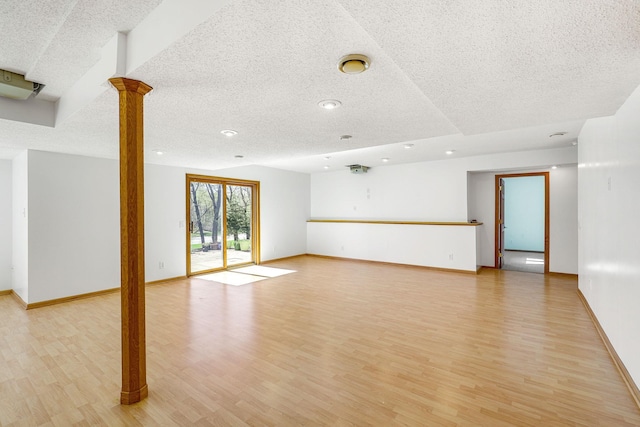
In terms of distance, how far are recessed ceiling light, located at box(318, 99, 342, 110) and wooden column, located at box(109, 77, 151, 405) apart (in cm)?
127

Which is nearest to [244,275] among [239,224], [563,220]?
[239,224]

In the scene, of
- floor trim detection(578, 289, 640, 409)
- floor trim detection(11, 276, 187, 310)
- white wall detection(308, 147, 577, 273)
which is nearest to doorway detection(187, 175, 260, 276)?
floor trim detection(11, 276, 187, 310)

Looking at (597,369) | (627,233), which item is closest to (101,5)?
(627,233)

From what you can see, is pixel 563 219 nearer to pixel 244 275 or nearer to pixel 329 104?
pixel 329 104

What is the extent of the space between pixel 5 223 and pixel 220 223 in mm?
3502

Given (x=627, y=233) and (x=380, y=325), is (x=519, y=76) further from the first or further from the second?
(x=380, y=325)

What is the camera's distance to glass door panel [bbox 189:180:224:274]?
20.2 feet

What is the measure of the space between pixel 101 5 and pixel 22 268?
484cm

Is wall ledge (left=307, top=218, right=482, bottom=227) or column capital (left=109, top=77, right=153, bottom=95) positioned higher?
column capital (left=109, top=77, right=153, bottom=95)

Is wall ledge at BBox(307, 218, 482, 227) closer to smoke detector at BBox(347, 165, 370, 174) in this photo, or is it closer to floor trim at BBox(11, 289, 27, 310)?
smoke detector at BBox(347, 165, 370, 174)

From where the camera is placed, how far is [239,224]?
7.05 metres

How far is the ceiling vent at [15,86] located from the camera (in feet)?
7.57

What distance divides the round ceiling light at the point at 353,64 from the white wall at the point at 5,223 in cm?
625

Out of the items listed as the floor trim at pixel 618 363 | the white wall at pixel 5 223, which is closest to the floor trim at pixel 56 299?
the white wall at pixel 5 223
